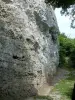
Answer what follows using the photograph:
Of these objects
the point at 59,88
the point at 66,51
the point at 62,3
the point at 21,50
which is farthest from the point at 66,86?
the point at 66,51

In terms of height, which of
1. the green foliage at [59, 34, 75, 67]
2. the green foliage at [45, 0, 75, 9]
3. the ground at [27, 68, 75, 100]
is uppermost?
the green foliage at [45, 0, 75, 9]

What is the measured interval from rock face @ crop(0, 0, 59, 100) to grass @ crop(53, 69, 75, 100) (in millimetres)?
1021

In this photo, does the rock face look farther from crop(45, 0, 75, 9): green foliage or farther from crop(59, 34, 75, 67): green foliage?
→ crop(59, 34, 75, 67): green foliage

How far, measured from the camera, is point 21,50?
16906 mm

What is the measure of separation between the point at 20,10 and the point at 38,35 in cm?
246

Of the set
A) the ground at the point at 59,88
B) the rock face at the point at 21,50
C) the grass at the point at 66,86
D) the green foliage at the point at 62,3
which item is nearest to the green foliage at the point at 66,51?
the ground at the point at 59,88

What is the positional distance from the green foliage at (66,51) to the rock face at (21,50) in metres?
8.57

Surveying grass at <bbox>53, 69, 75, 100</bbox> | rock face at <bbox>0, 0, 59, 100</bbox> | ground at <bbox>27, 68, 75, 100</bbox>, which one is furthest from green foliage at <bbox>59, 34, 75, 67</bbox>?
rock face at <bbox>0, 0, 59, 100</bbox>

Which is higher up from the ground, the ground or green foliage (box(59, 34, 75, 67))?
green foliage (box(59, 34, 75, 67))

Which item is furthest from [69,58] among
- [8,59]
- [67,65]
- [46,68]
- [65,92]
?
[8,59]

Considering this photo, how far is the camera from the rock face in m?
15.8

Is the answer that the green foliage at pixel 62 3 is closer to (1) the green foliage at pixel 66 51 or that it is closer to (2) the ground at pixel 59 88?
(2) the ground at pixel 59 88

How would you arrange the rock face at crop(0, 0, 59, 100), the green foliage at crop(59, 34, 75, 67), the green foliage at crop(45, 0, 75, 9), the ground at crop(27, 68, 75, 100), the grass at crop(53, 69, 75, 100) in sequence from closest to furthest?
the green foliage at crop(45, 0, 75, 9), the rock face at crop(0, 0, 59, 100), the ground at crop(27, 68, 75, 100), the grass at crop(53, 69, 75, 100), the green foliage at crop(59, 34, 75, 67)

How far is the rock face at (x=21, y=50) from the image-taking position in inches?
623
